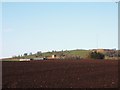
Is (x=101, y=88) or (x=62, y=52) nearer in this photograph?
(x=101, y=88)

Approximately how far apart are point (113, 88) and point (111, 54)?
341 ft

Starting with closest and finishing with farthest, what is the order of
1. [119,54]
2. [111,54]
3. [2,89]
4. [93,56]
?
[2,89]
[93,56]
[119,54]
[111,54]

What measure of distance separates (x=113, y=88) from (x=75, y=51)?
434 feet

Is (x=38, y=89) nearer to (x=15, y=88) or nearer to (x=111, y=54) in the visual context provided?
(x=15, y=88)

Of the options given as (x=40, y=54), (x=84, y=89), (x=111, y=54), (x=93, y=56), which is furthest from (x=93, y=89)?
(x=40, y=54)

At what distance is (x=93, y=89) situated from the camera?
58.9 feet

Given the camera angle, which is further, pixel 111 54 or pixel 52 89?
pixel 111 54

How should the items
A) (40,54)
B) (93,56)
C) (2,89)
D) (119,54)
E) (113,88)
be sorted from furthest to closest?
(40,54)
(119,54)
(93,56)
(113,88)
(2,89)

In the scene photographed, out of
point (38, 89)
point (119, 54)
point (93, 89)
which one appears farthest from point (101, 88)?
point (119, 54)

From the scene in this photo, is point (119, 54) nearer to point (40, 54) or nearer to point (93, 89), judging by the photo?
point (40, 54)

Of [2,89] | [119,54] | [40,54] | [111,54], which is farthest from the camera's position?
[40,54]

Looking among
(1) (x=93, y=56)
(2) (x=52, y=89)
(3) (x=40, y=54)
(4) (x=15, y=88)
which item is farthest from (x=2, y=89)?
(3) (x=40, y=54)

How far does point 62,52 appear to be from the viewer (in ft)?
491

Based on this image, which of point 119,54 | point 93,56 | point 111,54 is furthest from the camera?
point 111,54
